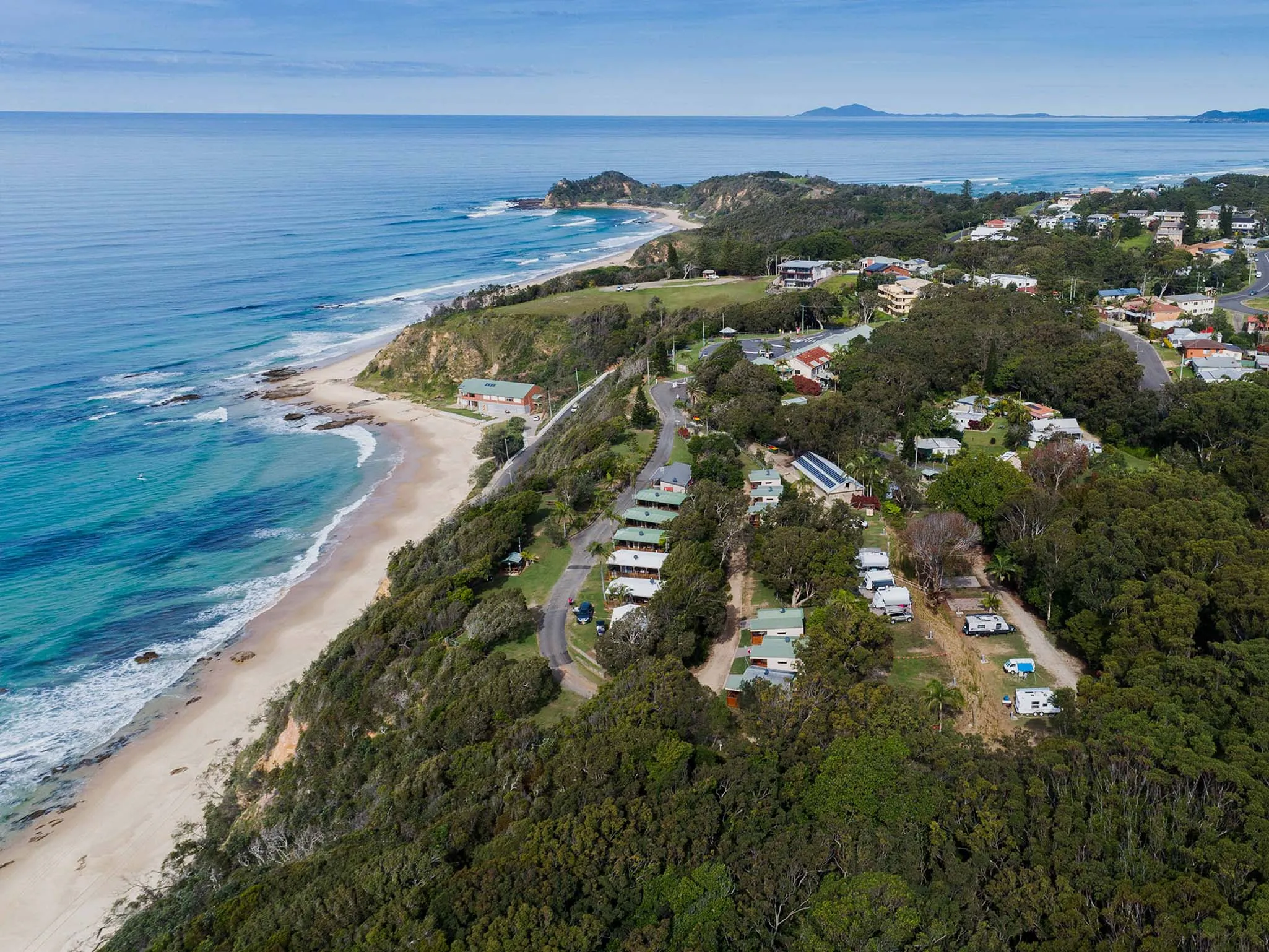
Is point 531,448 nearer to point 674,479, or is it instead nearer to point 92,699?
point 674,479

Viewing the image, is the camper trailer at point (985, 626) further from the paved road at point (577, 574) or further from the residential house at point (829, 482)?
the paved road at point (577, 574)

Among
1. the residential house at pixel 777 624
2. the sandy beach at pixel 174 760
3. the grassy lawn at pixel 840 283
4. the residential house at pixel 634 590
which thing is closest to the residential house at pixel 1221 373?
the grassy lawn at pixel 840 283

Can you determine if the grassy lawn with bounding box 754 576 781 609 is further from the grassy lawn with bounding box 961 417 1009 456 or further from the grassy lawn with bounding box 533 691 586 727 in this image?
the grassy lawn with bounding box 961 417 1009 456

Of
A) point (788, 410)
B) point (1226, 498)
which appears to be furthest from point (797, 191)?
point (1226, 498)

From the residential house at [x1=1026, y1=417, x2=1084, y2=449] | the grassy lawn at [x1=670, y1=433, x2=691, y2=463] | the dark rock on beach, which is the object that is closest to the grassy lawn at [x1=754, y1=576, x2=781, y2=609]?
the grassy lawn at [x1=670, y1=433, x2=691, y2=463]

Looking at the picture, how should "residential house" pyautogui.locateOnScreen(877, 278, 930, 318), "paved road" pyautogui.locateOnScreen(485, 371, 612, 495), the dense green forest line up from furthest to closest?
"residential house" pyautogui.locateOnScreen(877, 278, 930, 318), "paved road" pyautogui.locateOnScreen(485, 371, 612, 495), the dense green forest

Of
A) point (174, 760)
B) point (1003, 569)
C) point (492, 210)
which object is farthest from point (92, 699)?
point (492, 210)

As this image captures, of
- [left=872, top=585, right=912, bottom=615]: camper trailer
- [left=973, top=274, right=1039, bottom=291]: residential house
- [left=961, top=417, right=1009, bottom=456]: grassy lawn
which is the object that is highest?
[left=973, top=274, right=1039, bottom=291]: residential house
